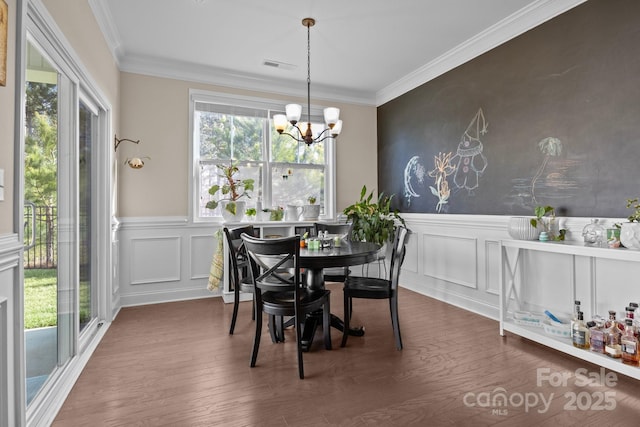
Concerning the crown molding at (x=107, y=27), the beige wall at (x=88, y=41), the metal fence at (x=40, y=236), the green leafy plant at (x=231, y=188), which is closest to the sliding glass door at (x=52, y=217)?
the metal fence at (x=40, y=236)

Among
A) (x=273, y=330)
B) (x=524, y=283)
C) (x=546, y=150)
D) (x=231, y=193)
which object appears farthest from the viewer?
(x=231, y=193)

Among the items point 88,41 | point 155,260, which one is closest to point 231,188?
point 155,260

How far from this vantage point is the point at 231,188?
4410 mm

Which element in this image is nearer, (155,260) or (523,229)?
(523,229)

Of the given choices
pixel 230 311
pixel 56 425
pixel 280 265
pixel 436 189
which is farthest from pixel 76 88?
pixel 436 189

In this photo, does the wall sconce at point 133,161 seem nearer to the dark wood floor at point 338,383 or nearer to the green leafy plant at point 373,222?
the dark wood floor at point 338,383

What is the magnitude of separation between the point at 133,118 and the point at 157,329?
2425mm

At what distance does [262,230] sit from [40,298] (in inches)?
103

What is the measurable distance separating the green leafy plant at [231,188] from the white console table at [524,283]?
118 inches

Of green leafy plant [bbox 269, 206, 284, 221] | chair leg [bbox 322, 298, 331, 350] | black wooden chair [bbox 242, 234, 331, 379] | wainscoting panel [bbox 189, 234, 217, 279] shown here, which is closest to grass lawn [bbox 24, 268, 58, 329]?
black wooden chair [bbox 242, 234, 331, 379]

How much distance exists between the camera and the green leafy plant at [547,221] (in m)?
2.80

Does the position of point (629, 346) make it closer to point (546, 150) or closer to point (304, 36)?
point (546, 150)

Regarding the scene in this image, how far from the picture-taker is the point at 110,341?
9.48 feet

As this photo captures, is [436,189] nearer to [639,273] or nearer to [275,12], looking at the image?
[639,273]
